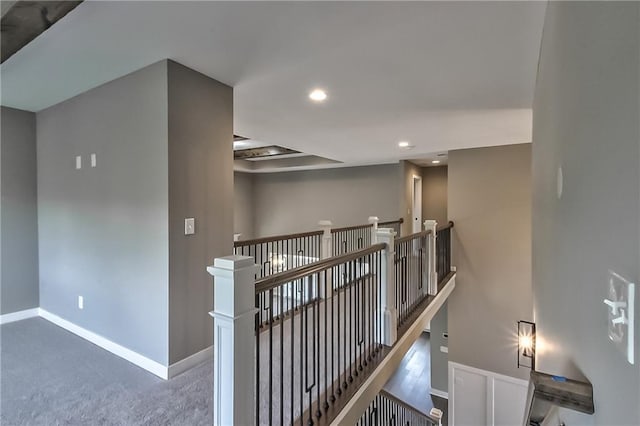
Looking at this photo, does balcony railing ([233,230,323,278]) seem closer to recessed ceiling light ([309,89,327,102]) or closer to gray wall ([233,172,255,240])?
recessed ceiling light ([309,89,327,102])

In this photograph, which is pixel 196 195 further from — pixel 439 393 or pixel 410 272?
pixel 439 393

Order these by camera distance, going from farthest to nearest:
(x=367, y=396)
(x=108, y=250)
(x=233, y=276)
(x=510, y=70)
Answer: (x=108, y=250), (x=510, y=70), (x=367, y=396), (x=233, y=276)

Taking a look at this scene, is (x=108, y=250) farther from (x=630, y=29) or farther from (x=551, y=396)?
(x=630, y=29)

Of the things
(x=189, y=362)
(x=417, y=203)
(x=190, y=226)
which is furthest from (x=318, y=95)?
(x=417, y=203)

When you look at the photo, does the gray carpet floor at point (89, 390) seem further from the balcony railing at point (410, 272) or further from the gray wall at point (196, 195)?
the balcony railing at point (410, 272)

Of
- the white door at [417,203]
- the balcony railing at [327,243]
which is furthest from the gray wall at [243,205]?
the white door at [417,203]

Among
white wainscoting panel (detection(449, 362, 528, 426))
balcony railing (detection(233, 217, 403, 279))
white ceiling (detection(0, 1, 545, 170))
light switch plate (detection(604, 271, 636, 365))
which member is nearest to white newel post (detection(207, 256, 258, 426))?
light switch plate (detection(604, 271, 636, 365))

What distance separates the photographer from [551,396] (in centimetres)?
79

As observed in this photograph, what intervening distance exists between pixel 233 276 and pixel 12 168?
3892mm

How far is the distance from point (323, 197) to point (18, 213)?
576cm

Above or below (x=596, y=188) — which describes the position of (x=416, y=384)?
below

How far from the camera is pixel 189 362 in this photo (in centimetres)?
235

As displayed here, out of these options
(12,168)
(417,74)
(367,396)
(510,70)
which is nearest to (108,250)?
(12,168)

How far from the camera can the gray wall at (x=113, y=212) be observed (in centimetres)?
227
